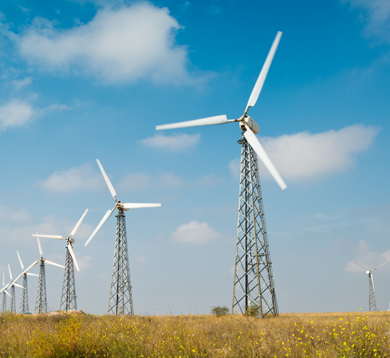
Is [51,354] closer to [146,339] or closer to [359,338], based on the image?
[146,339]

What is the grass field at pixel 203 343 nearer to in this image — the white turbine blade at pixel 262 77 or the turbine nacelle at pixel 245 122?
the turbine nacelle at pixel 245 122

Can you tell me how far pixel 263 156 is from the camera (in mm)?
25531

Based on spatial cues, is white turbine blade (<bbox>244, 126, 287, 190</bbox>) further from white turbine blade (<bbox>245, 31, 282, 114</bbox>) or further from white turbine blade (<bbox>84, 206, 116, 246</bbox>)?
white turbine blade (<bbox>84, 206, 116, 246</bbox>)

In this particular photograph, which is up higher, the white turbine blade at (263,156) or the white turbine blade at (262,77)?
the white turbine blade at (262,77)

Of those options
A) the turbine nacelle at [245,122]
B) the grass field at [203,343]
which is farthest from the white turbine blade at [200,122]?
the grass field at [203,343]

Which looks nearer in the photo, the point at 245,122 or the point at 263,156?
the point at 263,156

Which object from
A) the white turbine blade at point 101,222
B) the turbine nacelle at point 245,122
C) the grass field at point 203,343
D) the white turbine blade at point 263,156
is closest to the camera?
the grass field at point 203,343

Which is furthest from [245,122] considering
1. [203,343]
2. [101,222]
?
[101,222]

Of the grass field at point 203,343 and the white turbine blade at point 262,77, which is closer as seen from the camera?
the grass field at point 203,343

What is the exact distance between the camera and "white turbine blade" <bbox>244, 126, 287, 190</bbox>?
2252cm

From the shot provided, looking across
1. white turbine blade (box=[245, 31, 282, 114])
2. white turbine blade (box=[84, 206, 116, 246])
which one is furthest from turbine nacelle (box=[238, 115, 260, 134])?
white turbine blade (box=[84, 206, 116, 246])

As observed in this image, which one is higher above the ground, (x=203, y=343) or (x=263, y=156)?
(x=263, y=156)

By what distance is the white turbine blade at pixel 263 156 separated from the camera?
22516mm

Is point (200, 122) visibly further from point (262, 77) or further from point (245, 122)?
point (262, 77)
